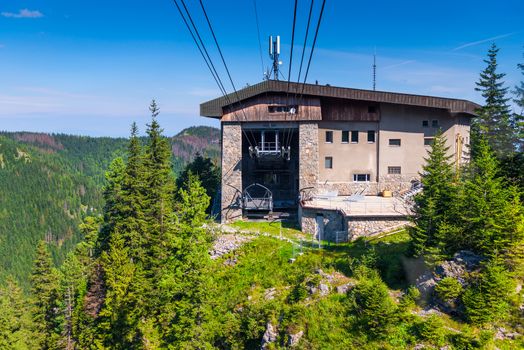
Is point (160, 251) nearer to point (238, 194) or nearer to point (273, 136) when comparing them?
point (238, 194)

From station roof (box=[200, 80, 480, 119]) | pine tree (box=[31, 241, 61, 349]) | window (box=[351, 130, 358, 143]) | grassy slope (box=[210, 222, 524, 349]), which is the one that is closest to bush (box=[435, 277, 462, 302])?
grassy slope (box=[210, 222, 524, 349])

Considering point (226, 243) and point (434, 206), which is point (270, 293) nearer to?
point (226, 243)

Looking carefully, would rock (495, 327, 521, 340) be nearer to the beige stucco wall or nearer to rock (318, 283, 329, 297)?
rock (318, 283, 329, 297)

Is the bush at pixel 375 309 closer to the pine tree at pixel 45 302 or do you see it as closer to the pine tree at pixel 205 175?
the pine tree at pixel 205 175

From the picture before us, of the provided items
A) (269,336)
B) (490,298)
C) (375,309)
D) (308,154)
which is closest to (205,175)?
(308,154)

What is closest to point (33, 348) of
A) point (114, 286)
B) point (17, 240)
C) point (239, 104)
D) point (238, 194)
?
point (114, 286)
